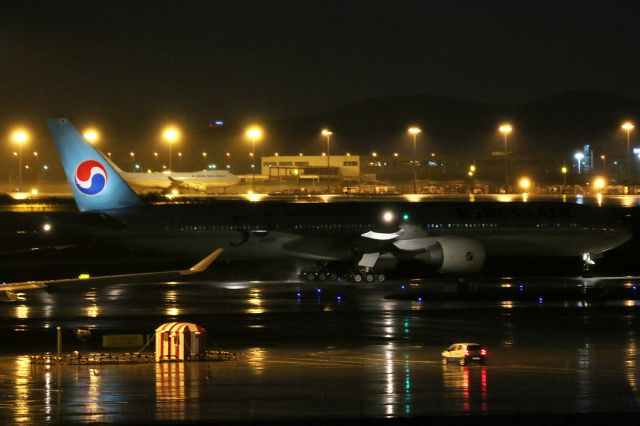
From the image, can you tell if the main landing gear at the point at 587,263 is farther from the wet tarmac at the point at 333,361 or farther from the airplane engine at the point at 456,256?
the wet tarmac at the point at 333,361

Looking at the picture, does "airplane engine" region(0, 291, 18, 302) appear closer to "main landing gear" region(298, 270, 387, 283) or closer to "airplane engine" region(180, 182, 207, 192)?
"main landing gear" region(298, 270, 387, 283)

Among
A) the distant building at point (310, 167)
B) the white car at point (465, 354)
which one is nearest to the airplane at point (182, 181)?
the distant building at point (310, 167)

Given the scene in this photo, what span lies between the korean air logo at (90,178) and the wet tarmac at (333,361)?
35.4ft

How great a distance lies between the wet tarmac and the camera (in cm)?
1648

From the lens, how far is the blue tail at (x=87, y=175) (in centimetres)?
4422

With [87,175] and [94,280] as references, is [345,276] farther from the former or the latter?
[94,280]

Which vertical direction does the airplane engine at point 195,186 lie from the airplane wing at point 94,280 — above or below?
above

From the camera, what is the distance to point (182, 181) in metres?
140

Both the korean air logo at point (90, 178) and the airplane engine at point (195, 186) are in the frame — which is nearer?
the korean air logo at point (90, 178)

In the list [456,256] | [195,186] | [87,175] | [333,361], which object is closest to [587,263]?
[456,256]

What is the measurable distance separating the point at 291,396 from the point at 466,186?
125 meters

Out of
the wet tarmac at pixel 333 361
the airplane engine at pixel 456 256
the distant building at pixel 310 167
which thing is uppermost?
the distant building at pixel 310 167

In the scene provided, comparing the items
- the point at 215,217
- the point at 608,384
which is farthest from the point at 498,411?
the point at 215,217

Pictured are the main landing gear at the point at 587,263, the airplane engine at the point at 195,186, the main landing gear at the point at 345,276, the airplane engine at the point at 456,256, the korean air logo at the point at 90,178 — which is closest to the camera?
the main landing gear at the point at 345,276
